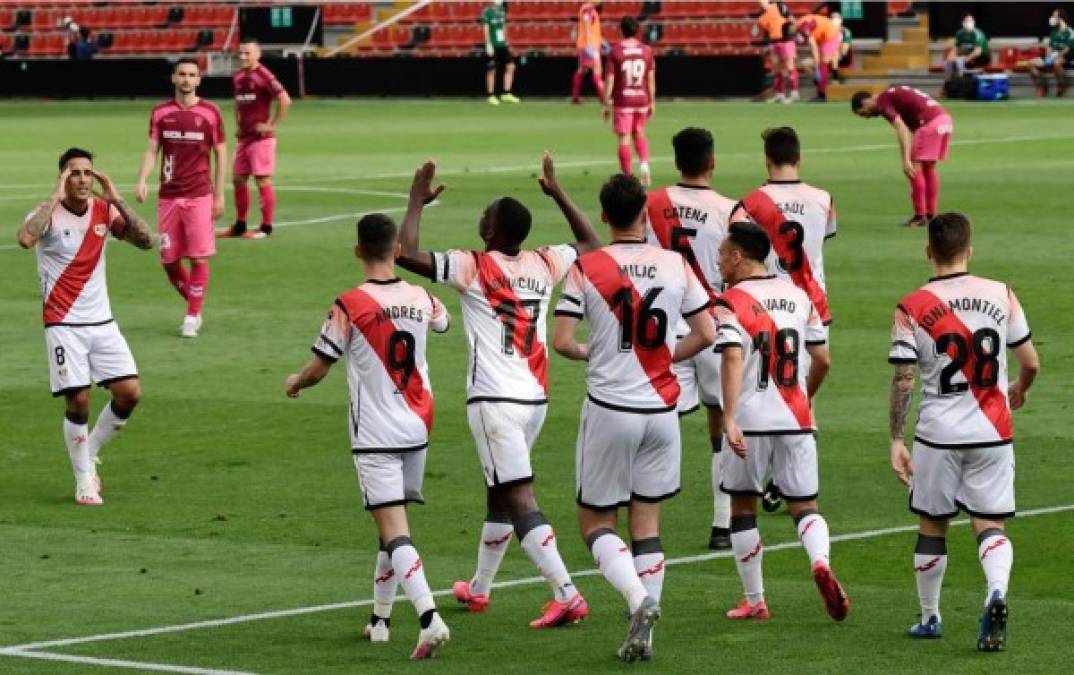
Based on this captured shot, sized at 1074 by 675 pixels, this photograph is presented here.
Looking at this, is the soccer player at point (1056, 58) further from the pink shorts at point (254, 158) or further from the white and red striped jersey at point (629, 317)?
the white and red striped jersey at point (629, 317)

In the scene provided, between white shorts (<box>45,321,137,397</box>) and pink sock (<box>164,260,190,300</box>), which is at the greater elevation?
white shorts (<box>45,321,137,397</box>)

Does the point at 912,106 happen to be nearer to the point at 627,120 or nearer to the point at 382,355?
the point at 627,120

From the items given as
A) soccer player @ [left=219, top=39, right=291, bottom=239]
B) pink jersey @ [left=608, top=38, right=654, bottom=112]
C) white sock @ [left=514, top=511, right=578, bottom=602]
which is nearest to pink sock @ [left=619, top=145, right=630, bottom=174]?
pink jersey @ [left=608, top=38, right=654, bottom=112]

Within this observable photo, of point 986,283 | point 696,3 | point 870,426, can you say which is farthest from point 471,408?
point 696,3

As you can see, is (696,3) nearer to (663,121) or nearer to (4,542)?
(663,121)

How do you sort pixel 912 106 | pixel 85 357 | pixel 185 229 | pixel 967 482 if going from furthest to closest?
1. pixel 912 106
2. pixel 185 229
3. pixel 85 357
4. pixel 967 482

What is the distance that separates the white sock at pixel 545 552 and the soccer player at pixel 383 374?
20.3 inches

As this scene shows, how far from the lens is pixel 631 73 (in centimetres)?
3691

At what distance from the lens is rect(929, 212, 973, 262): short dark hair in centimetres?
1040

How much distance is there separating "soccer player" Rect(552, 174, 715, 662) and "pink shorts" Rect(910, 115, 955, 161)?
17560 millimetres

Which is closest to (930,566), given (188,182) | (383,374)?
(383,374)

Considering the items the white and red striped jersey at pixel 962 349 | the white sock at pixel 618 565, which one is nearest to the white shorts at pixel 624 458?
the white sock at pixel 618 565

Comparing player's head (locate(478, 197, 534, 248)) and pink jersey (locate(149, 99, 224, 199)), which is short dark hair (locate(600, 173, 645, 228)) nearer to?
player's head (locate(478, 197, 534, 248))

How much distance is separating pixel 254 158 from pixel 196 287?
737 centimetres
